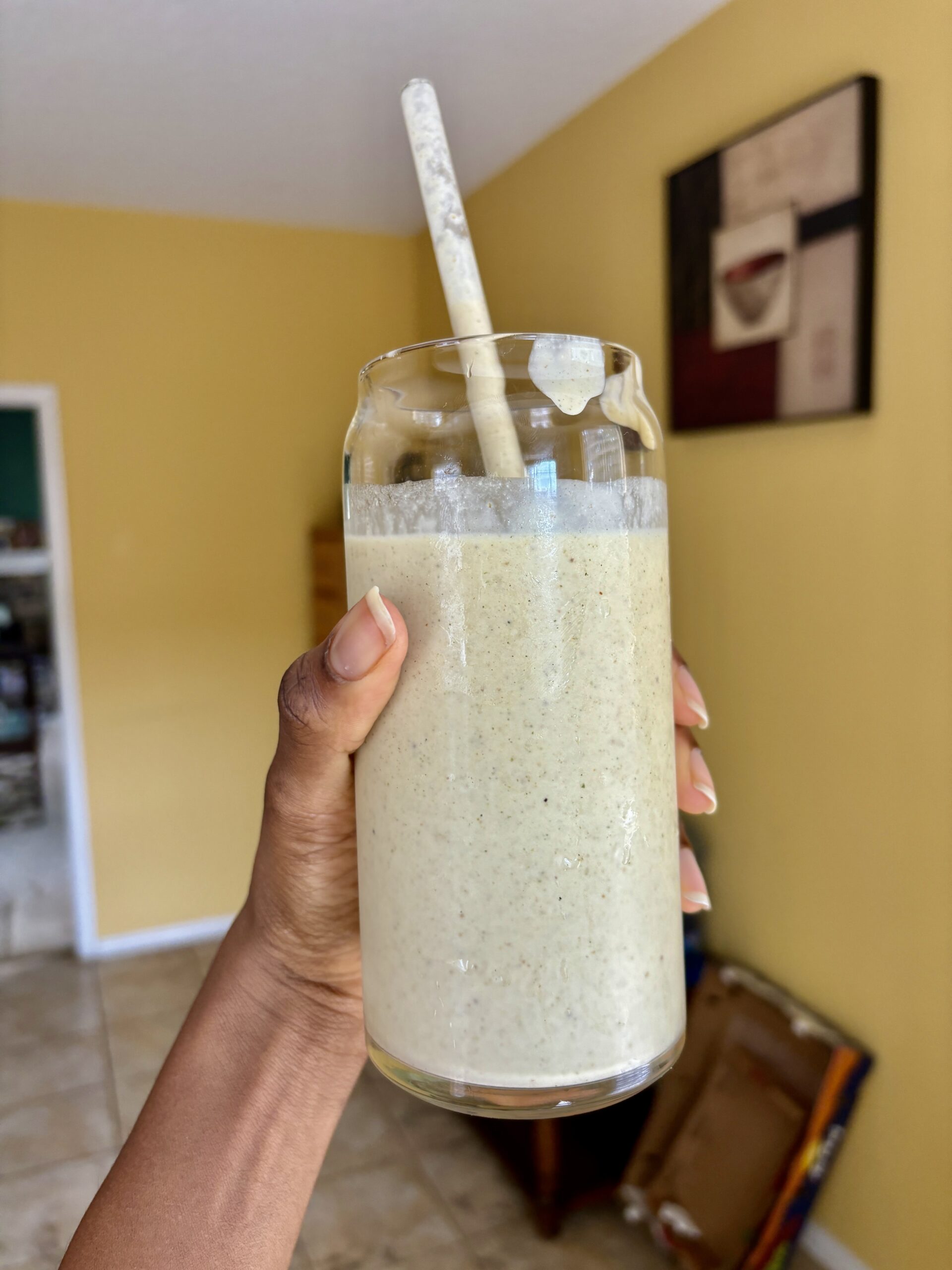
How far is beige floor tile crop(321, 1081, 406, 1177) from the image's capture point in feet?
7.71

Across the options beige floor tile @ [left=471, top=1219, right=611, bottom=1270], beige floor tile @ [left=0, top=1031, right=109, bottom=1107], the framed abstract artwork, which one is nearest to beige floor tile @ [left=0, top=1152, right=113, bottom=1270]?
beige floor tile @ [left=0, top=1031, right=109, bottom=1107]

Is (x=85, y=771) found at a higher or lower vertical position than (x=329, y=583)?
lower

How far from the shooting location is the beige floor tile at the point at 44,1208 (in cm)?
209

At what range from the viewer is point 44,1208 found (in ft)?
7.30

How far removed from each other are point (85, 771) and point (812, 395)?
116 inches

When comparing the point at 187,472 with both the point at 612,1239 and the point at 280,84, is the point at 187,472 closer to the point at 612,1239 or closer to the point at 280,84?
the point at 280,84

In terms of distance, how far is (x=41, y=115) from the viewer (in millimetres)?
2568

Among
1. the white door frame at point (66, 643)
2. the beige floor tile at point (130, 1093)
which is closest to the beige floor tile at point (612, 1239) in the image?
the beige floor tile at point (130, 1093)

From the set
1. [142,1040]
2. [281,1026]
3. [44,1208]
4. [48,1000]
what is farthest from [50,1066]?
[281,1026]

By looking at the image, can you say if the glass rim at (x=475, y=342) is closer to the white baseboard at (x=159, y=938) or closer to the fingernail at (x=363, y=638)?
the fingernail at (x=363, y=638)

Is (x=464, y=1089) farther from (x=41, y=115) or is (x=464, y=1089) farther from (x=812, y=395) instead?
(x=41, y=115)

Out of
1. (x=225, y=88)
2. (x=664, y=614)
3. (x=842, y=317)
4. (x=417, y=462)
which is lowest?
(x=664, y=614)

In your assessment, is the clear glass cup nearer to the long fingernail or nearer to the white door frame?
the long fingernail

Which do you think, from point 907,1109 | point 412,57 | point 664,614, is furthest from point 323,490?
point 664,614
